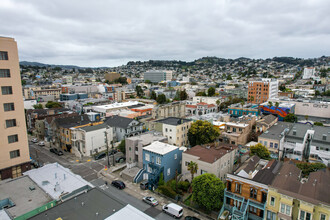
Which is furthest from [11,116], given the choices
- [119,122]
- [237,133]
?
[237,133]

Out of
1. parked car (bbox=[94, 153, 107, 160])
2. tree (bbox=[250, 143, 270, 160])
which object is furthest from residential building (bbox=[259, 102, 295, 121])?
parked car (bbox=[94, 153, 107, 160])

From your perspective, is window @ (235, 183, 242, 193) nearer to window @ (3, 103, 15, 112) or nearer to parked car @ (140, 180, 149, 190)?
parked car @ (140, 180, 149, 190)

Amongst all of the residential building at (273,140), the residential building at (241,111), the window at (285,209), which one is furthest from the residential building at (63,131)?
the residential building at (241,111)

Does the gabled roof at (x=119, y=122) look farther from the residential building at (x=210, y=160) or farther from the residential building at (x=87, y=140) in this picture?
the residential building at (x=210, y=160)

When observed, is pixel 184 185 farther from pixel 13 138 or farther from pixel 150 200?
pixel 13 138

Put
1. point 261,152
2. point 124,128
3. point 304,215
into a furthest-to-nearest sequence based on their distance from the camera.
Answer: point 124,128
point 261,152
point 304,215

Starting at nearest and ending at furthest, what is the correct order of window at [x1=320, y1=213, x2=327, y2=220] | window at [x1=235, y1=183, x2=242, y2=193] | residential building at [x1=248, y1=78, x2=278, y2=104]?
window at [x1=320, y1=213, x2=327, y2=220] → window at [x1=235, y1=183, x2=242, y2=193] → residential building at [x1=248, y1=78, x2=278, y2=104]

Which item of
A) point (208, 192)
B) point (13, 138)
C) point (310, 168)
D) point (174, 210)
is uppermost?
point (13, 138)
